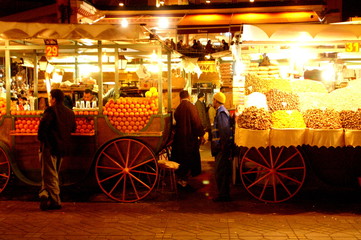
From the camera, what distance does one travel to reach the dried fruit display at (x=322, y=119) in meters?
6.44

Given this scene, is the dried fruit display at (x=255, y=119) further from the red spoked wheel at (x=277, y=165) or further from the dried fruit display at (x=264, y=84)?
the dried fruit display at (x=264, y=84)

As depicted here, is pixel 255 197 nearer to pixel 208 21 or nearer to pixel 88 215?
pixel 88 215

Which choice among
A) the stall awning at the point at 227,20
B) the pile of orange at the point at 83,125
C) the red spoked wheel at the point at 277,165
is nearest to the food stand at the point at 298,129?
the red spoked wheel at the point at 277,165

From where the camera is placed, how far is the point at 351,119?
6.49m

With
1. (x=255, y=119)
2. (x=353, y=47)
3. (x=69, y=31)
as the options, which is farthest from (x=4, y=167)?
(x=353, y=47)

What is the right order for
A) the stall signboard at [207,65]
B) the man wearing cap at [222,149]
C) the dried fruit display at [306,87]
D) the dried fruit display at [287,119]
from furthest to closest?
the stall signboard at [207,65], the dried fruit display at [306,87], the man wearing cap at [222,149], the dried fruit display at [287,119]

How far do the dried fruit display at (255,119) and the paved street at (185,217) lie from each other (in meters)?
1.29

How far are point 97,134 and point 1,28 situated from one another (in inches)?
91.6

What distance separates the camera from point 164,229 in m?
5.64

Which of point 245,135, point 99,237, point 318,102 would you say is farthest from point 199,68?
point 99,237

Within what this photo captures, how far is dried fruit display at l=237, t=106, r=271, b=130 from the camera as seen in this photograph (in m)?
6.47

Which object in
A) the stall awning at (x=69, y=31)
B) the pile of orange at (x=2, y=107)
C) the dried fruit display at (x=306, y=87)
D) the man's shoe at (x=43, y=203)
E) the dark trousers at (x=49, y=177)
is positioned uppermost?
the stall awning at (x=69, y=31)

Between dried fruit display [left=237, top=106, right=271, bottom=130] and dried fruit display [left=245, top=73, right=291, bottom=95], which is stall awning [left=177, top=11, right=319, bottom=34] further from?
dried fruit display [left=237, top=106, right=271, bottom=130]

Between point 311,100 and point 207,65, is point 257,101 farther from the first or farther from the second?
point 207,65
